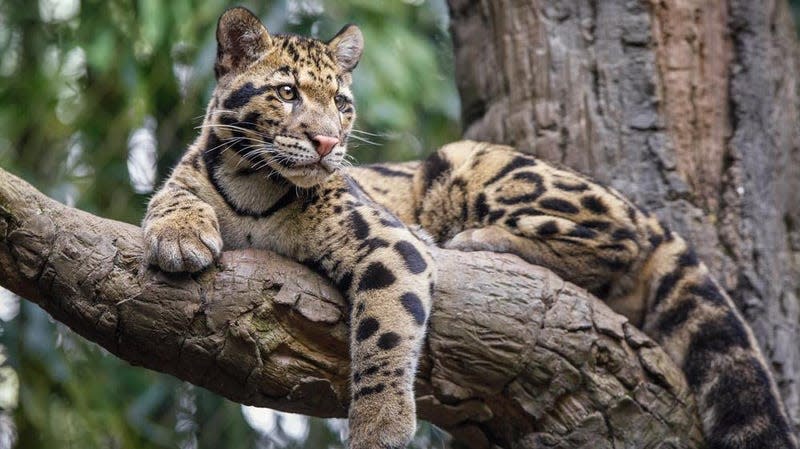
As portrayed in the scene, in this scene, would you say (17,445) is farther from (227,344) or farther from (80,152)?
(227,344)

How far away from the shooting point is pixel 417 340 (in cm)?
486

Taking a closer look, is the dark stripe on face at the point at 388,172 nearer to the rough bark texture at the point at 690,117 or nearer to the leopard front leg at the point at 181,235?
the rough bark texture at the point at 690,117

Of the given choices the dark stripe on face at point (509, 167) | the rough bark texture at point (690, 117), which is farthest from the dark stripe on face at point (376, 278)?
the rough bark texture at point (690, 117)

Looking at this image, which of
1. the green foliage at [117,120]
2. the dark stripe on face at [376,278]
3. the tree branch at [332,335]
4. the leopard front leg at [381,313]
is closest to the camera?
the tree branch at [332,335]

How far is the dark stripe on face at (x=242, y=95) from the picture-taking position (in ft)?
17.0

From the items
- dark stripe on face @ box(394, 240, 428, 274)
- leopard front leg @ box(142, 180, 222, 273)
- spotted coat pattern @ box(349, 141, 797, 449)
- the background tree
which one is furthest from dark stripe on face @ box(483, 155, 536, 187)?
leopard front leg @ box(142, 180, 222, 273)

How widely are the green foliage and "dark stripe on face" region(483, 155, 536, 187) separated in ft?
5.60

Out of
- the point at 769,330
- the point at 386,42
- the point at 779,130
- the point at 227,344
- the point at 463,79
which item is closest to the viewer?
the point at 227,344

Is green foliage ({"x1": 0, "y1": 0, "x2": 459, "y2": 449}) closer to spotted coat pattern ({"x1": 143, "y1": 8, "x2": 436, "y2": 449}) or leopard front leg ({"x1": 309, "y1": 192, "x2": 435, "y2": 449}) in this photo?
spotted coat pattern ({"x1": 143, "y1": 8, "x2": 436, "y2": 449})

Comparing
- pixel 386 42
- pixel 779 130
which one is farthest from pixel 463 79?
pixel 779 130

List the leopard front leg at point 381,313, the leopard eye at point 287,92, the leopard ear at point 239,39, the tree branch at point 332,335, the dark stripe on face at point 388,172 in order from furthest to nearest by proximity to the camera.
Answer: the dark stripe on face at point 388,172 < the leopard ear at point 239,39 < the leopard eye at point 287,92 < the leopard front leg at point 381,313 < the tree branch at point 332,335

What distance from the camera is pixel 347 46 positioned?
5.58m

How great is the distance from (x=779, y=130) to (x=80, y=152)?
529cm

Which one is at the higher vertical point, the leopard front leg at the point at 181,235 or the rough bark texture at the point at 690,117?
the leopard front leg at the point at 181,235
